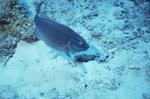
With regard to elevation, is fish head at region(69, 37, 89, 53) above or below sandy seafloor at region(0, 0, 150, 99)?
above

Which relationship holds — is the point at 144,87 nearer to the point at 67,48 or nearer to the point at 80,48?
→ the point at 80,48

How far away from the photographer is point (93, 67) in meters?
2.55

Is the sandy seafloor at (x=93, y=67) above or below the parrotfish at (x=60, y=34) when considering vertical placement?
below

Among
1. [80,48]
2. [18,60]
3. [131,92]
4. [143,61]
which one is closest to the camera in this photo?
[131,92]

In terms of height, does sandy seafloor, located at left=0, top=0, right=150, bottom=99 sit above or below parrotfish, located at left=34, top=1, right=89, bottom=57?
below

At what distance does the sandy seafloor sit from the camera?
6.93 feet

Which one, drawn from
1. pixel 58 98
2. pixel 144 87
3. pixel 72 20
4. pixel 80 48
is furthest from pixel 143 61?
pixel 72 20

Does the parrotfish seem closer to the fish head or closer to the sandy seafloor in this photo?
Result: the fish head

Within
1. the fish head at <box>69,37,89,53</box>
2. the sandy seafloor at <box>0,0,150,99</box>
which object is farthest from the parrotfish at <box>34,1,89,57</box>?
the sandy seafloor at <box>0,0,150,99</box>

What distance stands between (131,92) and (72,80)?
1.28 m

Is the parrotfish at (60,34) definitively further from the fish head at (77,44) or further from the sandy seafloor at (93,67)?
the sandy seafloor at (93,67)

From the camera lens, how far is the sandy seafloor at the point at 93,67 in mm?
2113

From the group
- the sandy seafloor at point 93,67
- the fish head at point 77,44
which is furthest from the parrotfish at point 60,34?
the sandy seafloor at point 93,67

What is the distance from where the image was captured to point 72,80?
2346mm
